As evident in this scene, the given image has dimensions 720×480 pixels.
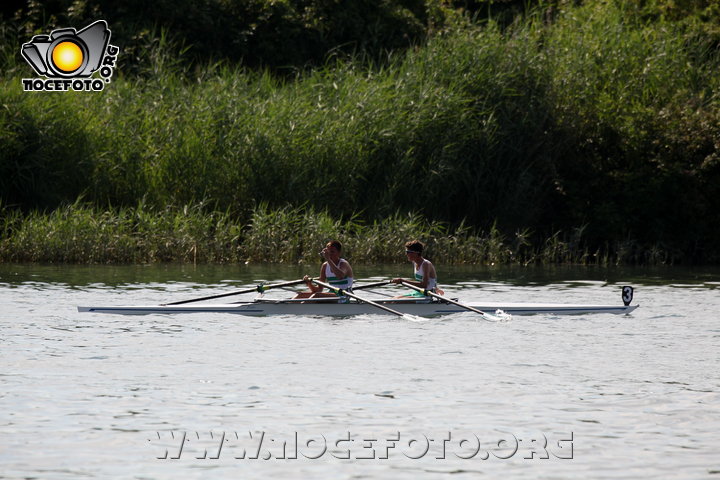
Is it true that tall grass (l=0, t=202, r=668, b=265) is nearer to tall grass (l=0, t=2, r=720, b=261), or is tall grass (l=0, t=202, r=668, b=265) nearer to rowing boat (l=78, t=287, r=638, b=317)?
tall grass (l=0, t=2, r=720, b=261)

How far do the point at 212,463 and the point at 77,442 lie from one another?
1.18m

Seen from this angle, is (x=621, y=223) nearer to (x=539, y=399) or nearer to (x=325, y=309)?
(x=325, y=309)

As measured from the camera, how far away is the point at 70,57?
30.5m

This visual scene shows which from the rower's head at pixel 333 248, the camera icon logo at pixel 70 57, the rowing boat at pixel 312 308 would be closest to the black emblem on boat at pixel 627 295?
the rowing boat at pixel 312 308

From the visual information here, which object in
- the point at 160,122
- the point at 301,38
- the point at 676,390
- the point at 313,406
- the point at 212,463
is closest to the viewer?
the point at 212,463

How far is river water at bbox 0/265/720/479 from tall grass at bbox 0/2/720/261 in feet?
30.9

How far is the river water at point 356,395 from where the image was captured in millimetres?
8055

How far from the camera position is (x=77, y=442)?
8.45m

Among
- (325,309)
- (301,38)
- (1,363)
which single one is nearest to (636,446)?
(1,363)

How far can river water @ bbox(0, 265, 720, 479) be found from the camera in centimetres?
805

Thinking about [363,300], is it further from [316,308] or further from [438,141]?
[438,141]

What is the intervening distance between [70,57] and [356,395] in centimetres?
2258

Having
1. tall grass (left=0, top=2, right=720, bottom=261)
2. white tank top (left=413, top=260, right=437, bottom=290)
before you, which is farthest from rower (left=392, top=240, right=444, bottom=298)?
tall grass (left=0, top=2, right=720, bottom=261)

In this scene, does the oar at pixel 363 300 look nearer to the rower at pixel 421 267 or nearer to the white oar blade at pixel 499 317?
the rower at pixel 421 267
